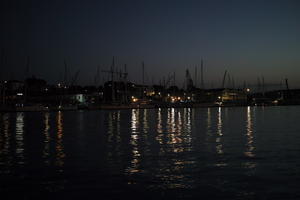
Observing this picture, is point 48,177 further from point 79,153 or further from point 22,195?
point 79,153

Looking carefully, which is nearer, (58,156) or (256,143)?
(58,156)

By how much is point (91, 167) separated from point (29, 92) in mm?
162039

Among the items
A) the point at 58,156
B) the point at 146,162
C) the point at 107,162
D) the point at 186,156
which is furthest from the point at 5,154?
the point at 186,156

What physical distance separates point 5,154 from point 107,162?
20.1 ft

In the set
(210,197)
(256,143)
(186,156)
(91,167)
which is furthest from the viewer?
(256,143)

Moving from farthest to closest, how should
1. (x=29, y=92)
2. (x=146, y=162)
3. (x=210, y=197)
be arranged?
(x=29, y=92) < (x=146, y=162) < (x=210, y=197)

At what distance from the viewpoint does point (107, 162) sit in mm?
15359

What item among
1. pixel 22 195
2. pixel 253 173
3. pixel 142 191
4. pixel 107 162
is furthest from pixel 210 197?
pixel 107 162

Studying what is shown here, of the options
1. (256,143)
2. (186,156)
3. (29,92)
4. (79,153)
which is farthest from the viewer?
(29,92)

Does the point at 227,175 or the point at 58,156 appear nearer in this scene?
the point at 227,175

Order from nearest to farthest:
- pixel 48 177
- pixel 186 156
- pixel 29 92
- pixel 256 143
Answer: pixel 48 177 < pixel 186 156 < pixel 256 143 < pixel 29 92

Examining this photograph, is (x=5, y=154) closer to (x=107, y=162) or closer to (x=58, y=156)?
(x=58, y=156)

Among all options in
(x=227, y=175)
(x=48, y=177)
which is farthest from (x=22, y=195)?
(x=227, y=175)

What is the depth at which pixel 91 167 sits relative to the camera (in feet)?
46.7
